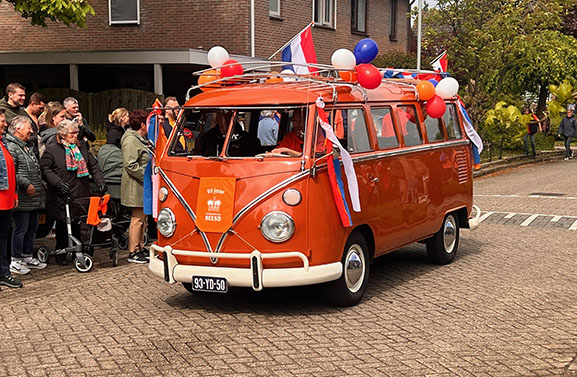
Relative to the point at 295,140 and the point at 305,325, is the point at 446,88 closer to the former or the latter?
the point at 295,140

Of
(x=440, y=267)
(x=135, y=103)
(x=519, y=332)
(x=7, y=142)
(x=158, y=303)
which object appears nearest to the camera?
(x=519, y=332)

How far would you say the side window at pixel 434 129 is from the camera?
9.82 metres

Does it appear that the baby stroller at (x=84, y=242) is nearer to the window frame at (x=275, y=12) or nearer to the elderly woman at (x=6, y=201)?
the elderly woman at (x=6, y=201)

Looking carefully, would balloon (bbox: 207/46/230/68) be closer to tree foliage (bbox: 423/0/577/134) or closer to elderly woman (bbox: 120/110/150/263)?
elderly woman (bbox: 120/110/150/263)

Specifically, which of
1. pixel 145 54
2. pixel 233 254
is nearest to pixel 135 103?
pixel 145 54

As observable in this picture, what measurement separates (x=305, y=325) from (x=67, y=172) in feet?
13.3

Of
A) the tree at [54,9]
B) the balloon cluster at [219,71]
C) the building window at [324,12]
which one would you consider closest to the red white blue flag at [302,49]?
the balloon cluster at [219,71]

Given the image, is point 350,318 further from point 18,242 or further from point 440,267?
point 18,242

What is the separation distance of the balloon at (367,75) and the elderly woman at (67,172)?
371cm

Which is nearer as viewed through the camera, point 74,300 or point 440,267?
point 74,300

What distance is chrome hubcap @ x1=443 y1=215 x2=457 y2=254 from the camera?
33.5 feet

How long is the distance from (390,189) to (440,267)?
1982 mm

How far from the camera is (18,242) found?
9.56m

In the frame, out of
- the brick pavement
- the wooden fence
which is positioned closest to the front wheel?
the brick pavement
